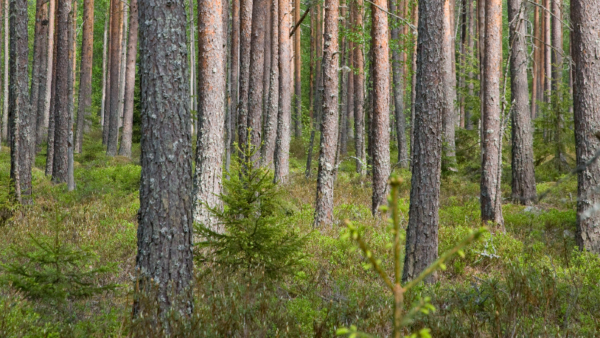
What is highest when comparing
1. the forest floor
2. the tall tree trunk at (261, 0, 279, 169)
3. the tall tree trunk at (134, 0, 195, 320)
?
the tall tree trunk at (261, 0, 279, 169)

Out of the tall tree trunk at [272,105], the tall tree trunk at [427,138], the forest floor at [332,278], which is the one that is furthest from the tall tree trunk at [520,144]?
the tall tree trunk at [272,105]

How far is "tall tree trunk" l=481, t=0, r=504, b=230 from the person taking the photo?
9602mm

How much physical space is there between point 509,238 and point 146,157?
A: 670 centimetres

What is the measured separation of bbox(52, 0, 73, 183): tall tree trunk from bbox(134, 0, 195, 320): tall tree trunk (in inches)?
414

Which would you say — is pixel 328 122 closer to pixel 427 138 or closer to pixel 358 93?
pixel 427 138

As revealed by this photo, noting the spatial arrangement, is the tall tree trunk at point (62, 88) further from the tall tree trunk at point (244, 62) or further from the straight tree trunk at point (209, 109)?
the straight tree trunk at point (209, 109)

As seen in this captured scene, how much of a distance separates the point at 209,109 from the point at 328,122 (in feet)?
9.44

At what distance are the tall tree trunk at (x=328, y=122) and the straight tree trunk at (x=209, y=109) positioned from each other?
255cm

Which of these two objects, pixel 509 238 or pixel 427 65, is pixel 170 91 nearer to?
pixel 427 65

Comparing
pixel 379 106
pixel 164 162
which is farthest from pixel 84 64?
pixel 164 162

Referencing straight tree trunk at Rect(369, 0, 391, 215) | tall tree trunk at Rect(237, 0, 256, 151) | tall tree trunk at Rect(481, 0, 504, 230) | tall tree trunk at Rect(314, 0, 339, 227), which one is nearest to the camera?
tall tree trunk at Rect(481, 0, 504, 230)

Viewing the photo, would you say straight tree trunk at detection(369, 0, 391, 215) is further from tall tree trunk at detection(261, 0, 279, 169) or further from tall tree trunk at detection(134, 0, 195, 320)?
tall tree trunk at detection(134, 0, 195, 320)

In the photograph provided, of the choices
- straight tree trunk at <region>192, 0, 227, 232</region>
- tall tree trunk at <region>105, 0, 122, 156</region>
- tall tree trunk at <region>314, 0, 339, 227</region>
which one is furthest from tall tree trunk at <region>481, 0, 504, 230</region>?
tall tree trunk at <region>105, 0, 122, 156</region>

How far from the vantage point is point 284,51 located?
1523cm
